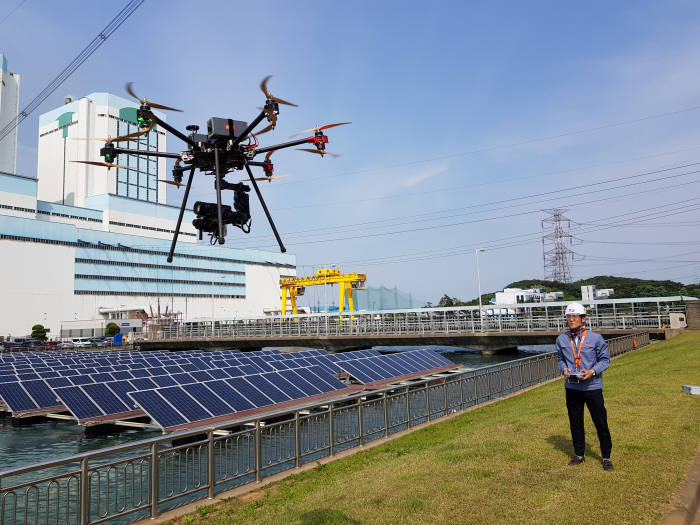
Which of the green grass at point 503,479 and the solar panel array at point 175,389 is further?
the solar panel array at point 175,389

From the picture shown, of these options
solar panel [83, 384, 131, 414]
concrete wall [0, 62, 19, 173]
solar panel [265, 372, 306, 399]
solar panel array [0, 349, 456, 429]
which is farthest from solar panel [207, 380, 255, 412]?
concrete wall [0, 62, 19, 173]

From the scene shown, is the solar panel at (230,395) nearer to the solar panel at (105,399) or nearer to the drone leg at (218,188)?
the solar panel at (105,399)

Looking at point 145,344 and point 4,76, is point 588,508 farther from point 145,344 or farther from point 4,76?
point 4,76

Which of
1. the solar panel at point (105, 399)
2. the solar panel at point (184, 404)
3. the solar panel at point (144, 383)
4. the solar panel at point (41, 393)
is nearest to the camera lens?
the solar panel at point (184, 404)

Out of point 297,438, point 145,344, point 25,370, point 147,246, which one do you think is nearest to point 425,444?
point 297,438

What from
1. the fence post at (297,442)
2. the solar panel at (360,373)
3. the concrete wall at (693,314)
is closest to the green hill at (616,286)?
the concrete wall at (693,314)

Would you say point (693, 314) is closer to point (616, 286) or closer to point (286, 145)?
point (286, 145)
